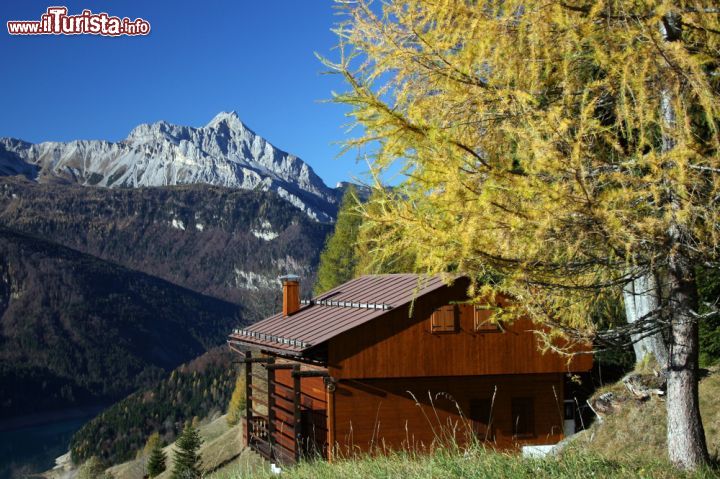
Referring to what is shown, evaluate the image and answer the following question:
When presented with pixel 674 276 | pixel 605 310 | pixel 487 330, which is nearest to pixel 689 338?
pixel 674 276

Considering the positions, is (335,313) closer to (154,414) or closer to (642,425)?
(642,425)

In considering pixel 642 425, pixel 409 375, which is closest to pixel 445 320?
pixel 409 375

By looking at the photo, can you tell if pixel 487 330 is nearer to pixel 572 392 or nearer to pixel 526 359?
pixel 526 359

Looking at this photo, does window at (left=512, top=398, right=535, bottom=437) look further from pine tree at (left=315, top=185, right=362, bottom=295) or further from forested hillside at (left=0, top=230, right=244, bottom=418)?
forested hillside at (left=0, top=230, right=244, bottom=418)

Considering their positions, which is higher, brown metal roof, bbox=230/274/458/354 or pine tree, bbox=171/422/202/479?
brown metal roof, bbox=230/274/458/354

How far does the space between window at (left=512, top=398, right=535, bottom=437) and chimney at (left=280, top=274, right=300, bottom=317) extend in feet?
23.5

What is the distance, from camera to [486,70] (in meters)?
7.44

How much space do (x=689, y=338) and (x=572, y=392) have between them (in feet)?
47.2

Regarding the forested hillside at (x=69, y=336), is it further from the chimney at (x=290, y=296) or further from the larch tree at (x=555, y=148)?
the larch tree at (x=555, y=148)

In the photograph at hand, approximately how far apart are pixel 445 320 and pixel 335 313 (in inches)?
122

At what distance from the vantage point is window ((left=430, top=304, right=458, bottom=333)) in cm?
1939

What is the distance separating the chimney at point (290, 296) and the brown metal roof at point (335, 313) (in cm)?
24

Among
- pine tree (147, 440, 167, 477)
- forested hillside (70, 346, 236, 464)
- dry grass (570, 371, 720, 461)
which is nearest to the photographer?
dry grass (570, 371, 720, 461)

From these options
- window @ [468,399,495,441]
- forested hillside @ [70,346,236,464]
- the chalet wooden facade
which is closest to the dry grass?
the chalet wooden facade
